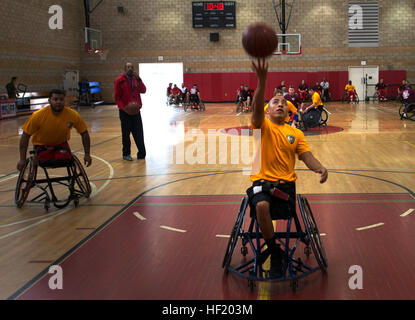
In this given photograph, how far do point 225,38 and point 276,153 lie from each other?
26.0 m

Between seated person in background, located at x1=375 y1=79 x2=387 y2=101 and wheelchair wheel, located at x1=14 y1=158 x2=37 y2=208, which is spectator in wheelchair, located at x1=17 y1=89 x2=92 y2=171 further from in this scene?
seated person in background, located at x1=375 y1=79 x2=387 y2=101

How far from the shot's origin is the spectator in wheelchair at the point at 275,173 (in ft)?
11.9

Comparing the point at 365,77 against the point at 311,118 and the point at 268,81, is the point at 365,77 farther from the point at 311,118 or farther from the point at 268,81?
the point at 311,118

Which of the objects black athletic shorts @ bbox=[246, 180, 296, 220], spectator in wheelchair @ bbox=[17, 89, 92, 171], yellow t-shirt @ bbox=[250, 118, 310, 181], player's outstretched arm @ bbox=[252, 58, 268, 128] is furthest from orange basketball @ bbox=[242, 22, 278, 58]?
spectator in wheelchair @ bbox=[17, 89, 92, 171]

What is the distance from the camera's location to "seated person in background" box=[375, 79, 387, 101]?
2785 cm

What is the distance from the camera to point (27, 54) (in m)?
22.9

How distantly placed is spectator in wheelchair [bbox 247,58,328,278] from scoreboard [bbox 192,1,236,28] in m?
25.7

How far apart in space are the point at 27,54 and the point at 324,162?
1789cm

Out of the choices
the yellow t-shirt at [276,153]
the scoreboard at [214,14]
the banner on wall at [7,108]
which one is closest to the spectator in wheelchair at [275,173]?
the yellow t-shirt at [276,153]

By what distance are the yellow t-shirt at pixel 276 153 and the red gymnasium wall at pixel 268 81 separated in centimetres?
2547

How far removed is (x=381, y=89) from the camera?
28016 millimetres

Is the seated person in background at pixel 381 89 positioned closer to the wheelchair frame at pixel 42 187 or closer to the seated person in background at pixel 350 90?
the seated person in background at pixel 350 90

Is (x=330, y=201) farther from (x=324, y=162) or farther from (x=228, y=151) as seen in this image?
(x=228, y=151)

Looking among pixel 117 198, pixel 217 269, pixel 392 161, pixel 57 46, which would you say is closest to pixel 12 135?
pixel 117 198
